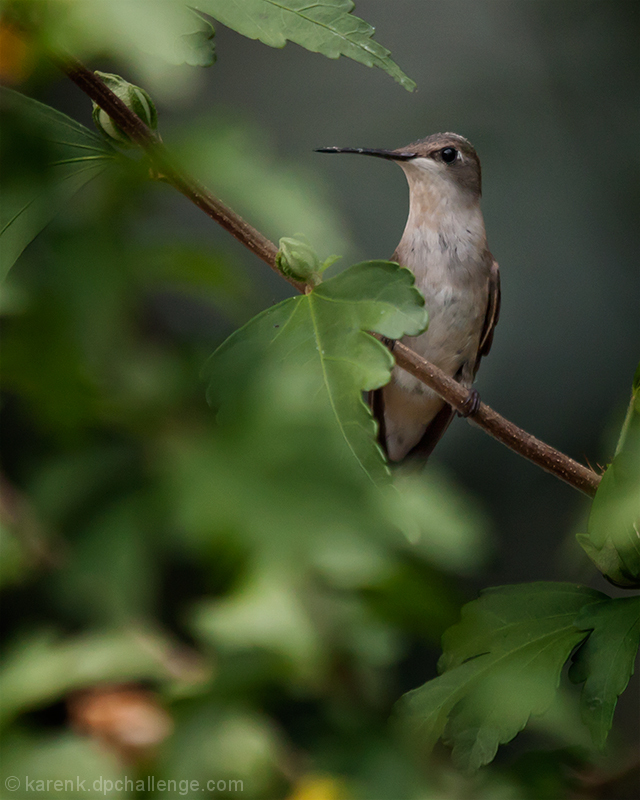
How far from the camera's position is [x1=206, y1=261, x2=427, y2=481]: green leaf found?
1.54 feet

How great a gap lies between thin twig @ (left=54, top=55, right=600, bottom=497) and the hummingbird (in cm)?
70

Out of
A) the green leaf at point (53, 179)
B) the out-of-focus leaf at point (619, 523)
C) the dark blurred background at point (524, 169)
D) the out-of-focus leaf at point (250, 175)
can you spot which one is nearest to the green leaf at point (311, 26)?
the green leaf at point (53, 179)

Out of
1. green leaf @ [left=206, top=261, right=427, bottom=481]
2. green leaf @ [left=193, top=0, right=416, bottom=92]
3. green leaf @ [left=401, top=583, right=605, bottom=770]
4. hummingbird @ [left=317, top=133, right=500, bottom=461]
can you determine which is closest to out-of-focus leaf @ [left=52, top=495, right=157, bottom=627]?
green leaf @ [left=206, top=261, right=427, bottom=481]

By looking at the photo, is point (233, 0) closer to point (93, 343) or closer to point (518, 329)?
point (93, 343)

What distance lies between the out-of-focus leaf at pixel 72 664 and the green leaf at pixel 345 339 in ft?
0.92

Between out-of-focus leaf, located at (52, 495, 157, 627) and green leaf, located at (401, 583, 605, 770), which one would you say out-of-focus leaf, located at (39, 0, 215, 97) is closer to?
out-of-focus leaf, located at (52, 495, 157, 627)

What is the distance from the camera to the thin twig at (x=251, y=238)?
42cm

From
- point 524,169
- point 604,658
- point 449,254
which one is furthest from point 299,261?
point 524,169

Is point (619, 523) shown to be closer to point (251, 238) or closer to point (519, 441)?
point (519, 441)

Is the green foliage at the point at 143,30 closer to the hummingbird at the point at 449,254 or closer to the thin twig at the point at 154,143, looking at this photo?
the thin twig at the point at 154,143

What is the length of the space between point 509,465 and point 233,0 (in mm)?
2177

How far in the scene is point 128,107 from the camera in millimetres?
496

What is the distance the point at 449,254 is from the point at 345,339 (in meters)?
1.06

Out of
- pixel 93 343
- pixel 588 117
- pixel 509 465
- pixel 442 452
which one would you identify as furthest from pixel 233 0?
pixel 588 117
